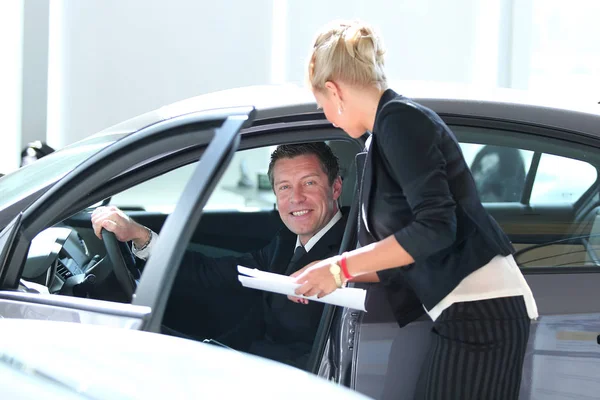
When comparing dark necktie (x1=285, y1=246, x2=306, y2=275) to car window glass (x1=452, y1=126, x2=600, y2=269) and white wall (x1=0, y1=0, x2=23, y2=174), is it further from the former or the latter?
white wall (x1=0, y1=0, x2=23, y2=174)

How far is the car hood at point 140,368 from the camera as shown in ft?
4.45

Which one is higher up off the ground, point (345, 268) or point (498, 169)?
point (498, 169)

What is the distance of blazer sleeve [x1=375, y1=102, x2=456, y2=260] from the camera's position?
5.44 ft

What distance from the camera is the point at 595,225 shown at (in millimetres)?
2342

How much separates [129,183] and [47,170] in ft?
1.50

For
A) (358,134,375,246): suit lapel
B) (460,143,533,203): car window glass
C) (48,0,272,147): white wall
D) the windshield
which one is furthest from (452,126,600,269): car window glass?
(48,0,272,147): white wall

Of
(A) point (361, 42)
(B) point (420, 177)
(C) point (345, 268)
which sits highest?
(A) point (361, 42)

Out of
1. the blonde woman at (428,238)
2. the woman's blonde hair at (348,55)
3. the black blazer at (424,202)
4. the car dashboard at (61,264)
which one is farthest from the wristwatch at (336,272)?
the car dashboard at (61,264)

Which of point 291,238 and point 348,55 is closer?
point 348,55

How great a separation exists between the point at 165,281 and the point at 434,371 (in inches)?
29.5

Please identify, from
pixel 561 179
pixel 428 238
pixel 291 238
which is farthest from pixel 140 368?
pixel 561 179

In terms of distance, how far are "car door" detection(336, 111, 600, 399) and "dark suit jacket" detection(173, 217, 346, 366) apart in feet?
1.28

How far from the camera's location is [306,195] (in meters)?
2.55

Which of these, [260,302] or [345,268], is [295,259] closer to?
[260,302]
